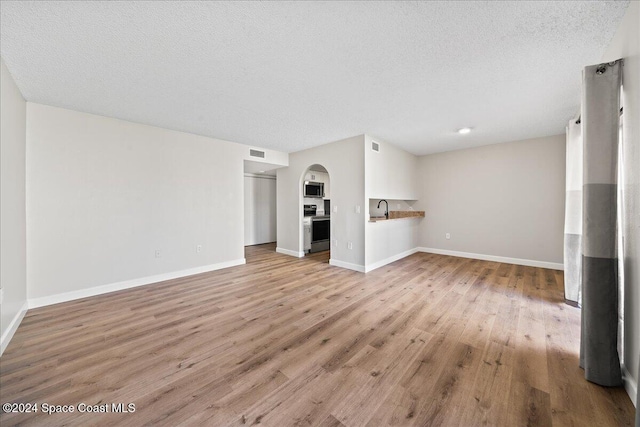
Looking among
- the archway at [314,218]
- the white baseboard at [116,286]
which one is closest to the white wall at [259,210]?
the archway at [314,218]

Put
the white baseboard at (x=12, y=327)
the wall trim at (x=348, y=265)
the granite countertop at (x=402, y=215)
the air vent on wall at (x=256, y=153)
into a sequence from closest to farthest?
the white baseboard at (x=12, y=327) → the wall trim at (x=348, y=265) → the air vent on wall at (x=256, y=153) → the granite countertop at (x=402, y=215)

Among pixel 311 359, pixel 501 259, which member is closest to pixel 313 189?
pixel 501 259

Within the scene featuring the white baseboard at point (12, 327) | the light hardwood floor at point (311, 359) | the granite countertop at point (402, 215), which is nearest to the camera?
the light hardwood floor at point (311, 359)

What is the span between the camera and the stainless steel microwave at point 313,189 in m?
6.12

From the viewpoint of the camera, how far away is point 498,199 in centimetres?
502

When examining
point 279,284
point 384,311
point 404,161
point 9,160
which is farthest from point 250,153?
point 384,311

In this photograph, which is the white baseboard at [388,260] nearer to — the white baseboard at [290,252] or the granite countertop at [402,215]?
the granite countertop at [402,215]

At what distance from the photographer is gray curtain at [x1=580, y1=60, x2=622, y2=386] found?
155cm

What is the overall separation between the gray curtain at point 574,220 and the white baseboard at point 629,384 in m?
1.75

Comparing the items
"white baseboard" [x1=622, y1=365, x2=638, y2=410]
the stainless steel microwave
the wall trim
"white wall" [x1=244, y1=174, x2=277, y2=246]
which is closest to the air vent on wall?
the stainless steel microwave

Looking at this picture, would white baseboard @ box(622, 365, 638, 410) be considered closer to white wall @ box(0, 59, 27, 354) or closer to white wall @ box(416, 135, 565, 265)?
white wall @ box(416, 135, 565, 265)

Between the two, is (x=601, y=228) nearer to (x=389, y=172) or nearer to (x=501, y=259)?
(x=389, y=172)

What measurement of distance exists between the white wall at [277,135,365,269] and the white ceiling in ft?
3.61

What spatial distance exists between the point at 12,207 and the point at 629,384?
5.29 metres
